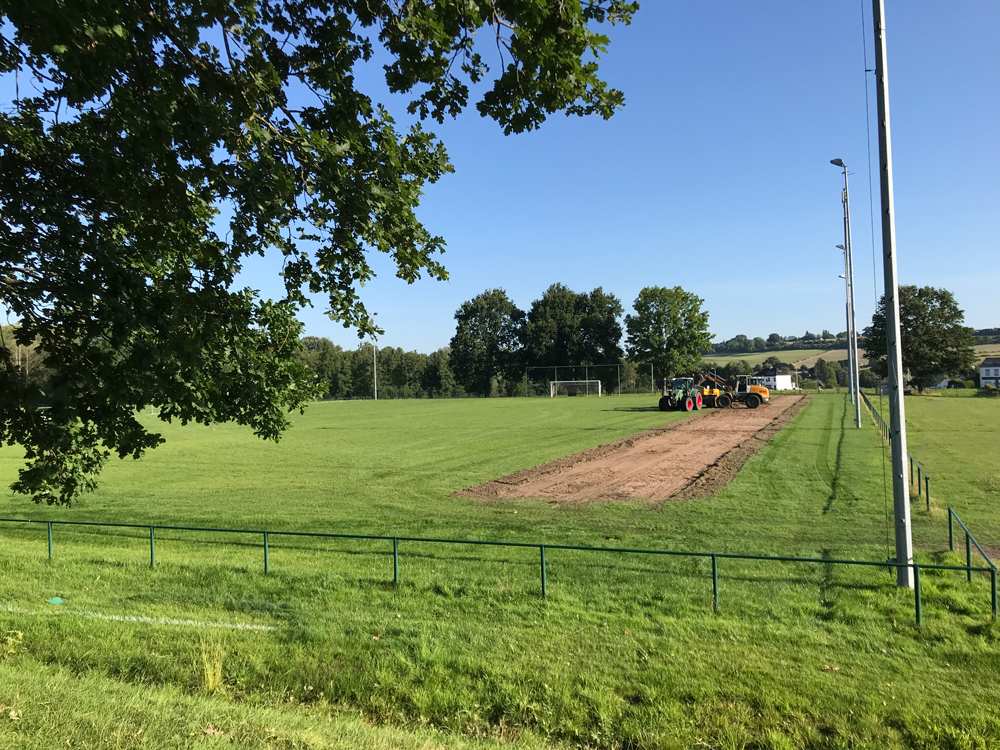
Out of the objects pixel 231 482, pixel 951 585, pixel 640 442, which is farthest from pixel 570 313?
pixel 951 585

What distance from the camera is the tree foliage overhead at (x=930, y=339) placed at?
93.4 meters

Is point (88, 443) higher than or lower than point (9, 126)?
lower

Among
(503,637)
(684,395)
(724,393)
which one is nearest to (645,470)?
(503,637)

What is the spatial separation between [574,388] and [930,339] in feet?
171

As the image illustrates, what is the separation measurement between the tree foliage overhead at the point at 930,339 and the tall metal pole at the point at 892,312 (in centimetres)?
9022

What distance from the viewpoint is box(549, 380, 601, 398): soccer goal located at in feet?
366

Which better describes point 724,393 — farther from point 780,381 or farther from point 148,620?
point 780,381

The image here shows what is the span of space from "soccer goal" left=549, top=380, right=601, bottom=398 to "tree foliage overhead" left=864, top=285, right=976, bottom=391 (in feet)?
134

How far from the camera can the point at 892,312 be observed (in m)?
11.4

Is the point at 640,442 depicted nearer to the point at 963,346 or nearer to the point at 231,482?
the point at 231,482

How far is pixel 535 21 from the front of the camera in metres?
5.54

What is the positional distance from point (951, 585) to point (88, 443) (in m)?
14.3

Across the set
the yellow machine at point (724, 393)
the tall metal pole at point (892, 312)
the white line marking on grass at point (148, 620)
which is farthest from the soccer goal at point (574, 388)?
the white line marking on grass at point (148, 620)

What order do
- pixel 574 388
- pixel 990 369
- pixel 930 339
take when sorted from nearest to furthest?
pixel 930 339 → pixel 574 388 → pixel 990 369
